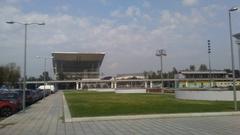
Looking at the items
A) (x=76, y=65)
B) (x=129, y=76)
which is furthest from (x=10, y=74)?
(x=129, y=76)

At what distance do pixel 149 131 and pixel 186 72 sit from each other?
498ft

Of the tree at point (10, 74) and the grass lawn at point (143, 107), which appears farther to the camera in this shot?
the tree at point (10, 74)

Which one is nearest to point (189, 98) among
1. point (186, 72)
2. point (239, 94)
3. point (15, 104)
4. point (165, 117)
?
point (239, 94)

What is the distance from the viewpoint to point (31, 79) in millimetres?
168000

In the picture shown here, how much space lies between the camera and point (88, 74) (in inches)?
6816

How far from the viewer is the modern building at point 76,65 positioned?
161 m

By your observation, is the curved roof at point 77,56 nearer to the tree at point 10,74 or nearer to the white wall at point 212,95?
the tree at point 10,74

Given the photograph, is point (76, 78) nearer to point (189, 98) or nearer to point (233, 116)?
point (189, 98)

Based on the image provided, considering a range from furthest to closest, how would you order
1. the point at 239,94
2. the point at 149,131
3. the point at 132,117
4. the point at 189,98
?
the point at 189,98 → the point at 239,94 → the point at 132,117 → the point at 149,131

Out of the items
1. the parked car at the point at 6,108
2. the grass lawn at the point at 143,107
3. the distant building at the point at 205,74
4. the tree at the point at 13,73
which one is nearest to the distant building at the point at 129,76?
the distant building at the point at 205,74

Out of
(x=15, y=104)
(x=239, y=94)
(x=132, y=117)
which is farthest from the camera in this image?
(x=239, y=94)

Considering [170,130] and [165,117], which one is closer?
[170,130]

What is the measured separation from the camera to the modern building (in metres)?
161

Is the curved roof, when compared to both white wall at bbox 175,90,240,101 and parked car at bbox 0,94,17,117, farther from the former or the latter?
parked car at bbox 0,94,17,117
